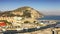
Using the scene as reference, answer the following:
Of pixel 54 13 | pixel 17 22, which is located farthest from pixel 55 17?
pixel 17 22

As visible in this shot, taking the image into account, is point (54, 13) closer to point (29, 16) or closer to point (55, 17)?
point (55, 17)

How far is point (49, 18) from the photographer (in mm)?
6777

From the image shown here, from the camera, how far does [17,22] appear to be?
6.79 meters

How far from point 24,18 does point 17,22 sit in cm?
24

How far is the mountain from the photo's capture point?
671 centimetres

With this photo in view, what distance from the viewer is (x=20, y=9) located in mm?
6742

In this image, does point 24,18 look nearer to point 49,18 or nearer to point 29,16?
point 29,16

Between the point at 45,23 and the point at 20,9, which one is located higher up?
the point at 20,9

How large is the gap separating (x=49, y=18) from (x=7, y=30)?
128 cm

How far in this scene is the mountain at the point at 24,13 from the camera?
6711 millimetres

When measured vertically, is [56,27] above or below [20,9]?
below

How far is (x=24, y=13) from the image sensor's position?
267 inches

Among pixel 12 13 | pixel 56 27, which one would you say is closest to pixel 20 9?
pixel 12 13

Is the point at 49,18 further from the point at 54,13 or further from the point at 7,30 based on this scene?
the point at 7,30
